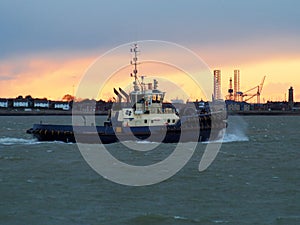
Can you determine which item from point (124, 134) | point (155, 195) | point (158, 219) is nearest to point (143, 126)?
point (124, 134)

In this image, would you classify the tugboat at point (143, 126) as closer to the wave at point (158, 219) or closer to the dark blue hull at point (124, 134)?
the dark blue hull at point (124, 134)

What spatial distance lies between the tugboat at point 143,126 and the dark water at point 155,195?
9.57 meters

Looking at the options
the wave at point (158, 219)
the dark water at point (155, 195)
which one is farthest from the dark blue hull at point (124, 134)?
the wave at point (158, 219)

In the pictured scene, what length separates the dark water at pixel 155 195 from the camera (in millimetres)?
17594

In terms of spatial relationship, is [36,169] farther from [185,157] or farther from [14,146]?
[14,146]

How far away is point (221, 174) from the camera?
26203 mm

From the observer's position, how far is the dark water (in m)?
17.6

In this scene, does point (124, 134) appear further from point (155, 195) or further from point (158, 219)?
point (158, 219)

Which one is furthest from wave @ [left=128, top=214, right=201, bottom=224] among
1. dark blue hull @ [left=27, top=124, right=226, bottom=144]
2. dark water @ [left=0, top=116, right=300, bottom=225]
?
dark blue hull @ [left=27, top=124, right=226, bottom=144]

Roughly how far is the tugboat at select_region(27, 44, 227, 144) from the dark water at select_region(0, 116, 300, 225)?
31.4 feet

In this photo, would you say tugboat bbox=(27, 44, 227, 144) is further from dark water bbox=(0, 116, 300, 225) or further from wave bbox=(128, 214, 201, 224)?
wave bbox=(128, 214, 201, 224)

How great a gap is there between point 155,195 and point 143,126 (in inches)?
804

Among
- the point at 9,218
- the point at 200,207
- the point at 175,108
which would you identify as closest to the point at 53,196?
the point at 9,218

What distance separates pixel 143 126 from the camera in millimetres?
41250
